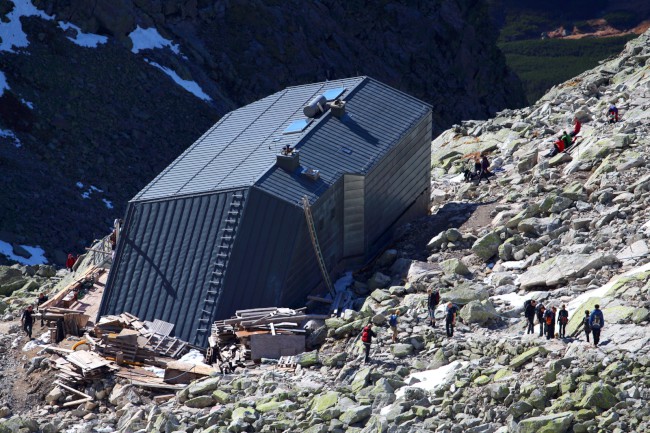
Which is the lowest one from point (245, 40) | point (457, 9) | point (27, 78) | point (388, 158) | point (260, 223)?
point (260, 223)

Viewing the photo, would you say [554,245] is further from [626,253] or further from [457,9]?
[457,9]

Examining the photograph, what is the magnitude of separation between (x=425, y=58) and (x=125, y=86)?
3071 cm

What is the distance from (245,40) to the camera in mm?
100125

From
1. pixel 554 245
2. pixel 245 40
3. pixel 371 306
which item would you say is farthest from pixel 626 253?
pixel 245 40

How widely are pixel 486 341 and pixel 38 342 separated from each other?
558 inches

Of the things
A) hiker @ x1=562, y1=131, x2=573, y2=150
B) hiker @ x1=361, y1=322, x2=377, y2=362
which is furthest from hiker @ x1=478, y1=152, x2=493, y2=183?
hiker @ x1=361, y1=322, x2=377, y2=362

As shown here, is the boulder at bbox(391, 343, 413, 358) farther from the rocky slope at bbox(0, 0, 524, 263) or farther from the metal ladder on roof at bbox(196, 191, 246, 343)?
the rocky slope at bbox(0, 0, 524, 263)

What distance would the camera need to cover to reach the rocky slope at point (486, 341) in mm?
32031

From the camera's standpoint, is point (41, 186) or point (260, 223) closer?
point (260, 223)

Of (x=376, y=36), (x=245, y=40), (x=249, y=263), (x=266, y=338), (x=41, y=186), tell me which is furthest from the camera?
(x=376, y=36)

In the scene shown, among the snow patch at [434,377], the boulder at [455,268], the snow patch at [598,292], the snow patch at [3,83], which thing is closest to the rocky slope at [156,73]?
the snow patch at [3,83]

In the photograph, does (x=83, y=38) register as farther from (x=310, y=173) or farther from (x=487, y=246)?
(x=487, y=246)

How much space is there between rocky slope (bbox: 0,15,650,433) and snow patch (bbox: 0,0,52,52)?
41620mm

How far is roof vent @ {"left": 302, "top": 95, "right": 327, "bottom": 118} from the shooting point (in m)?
47.2
